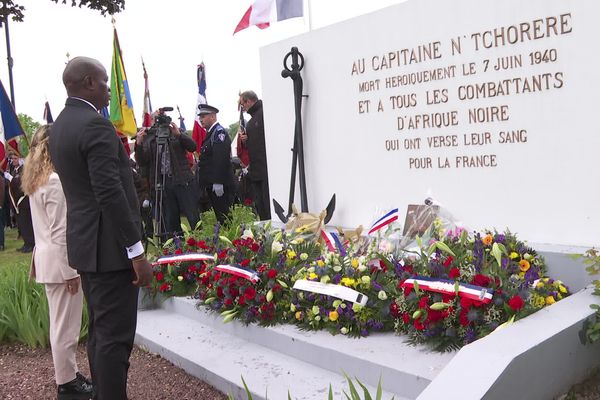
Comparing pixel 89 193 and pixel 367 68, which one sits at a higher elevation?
pixel 367 68

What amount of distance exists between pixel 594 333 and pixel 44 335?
344 cm

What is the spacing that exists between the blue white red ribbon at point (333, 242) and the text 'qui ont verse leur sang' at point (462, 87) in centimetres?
70

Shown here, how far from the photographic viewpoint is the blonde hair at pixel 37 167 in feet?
10.8

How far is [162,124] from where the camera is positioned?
21.7 ft

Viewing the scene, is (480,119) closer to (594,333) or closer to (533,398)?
(594,333)

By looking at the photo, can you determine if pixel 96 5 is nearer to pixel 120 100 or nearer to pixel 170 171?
pixel 120 100

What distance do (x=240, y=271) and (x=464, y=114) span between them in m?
1.66

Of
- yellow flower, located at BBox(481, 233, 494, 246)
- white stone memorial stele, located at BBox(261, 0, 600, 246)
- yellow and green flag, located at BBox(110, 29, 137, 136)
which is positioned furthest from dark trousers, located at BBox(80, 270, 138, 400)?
yellow and green flag, located at BBox(110, 29, 137, 136)

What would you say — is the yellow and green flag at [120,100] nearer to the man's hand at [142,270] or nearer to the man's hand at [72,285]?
the man's hand at [72,285]

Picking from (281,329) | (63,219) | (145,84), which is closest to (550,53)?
(281,329)

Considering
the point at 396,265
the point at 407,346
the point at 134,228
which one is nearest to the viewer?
the point at 134,228

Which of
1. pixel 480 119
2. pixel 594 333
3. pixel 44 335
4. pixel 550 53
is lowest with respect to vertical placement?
pixel 44 335

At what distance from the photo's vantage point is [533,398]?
7.43 feet

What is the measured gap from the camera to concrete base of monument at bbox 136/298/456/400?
2.70m
